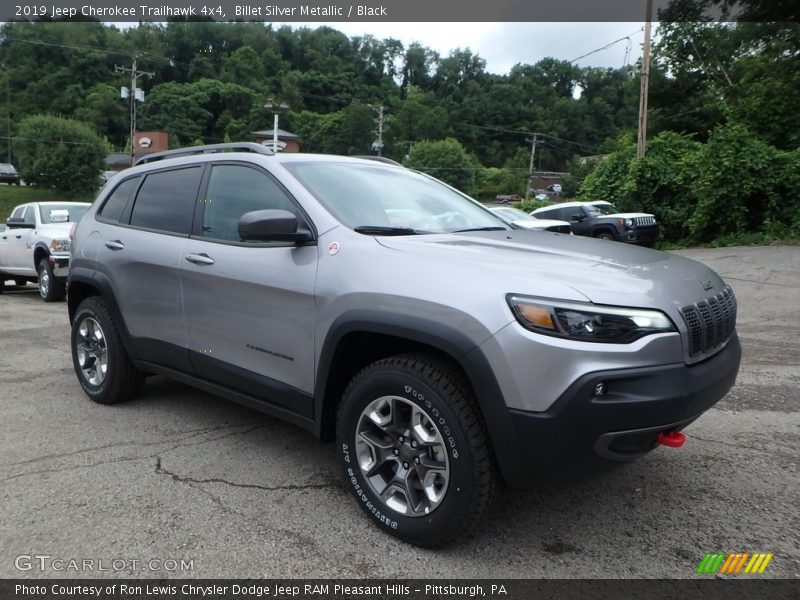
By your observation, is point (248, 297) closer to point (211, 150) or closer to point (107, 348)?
point (211, 150)

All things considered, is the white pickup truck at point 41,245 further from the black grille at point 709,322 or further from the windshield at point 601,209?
the windshield at point 601,209

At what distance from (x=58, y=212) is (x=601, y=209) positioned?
14.1 meters

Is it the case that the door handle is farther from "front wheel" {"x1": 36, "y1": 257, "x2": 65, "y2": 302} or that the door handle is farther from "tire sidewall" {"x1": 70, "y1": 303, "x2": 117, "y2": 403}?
"front wheel" {"x1": 36, "y1": 257, "x2": 65, "y2": 302}

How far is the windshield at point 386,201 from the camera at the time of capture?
10.6 ft

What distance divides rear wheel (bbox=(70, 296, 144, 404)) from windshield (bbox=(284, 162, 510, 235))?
1.95 m

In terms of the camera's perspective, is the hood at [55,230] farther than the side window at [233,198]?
Yes

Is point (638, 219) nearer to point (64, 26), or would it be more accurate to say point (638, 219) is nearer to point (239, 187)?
point (239, 187)

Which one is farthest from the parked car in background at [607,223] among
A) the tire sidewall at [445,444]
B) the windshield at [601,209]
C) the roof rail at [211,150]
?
the tire sidewall at [445,444]

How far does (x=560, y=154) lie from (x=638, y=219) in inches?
3105

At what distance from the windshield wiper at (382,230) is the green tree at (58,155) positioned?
178 ft

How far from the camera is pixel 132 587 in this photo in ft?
7.92

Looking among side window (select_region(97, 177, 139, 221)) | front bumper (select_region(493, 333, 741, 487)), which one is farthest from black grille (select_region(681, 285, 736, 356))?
side window (select_region(97, 177, 139, 221))

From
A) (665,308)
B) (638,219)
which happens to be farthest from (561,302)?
(638,219)

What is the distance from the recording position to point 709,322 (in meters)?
2.59
